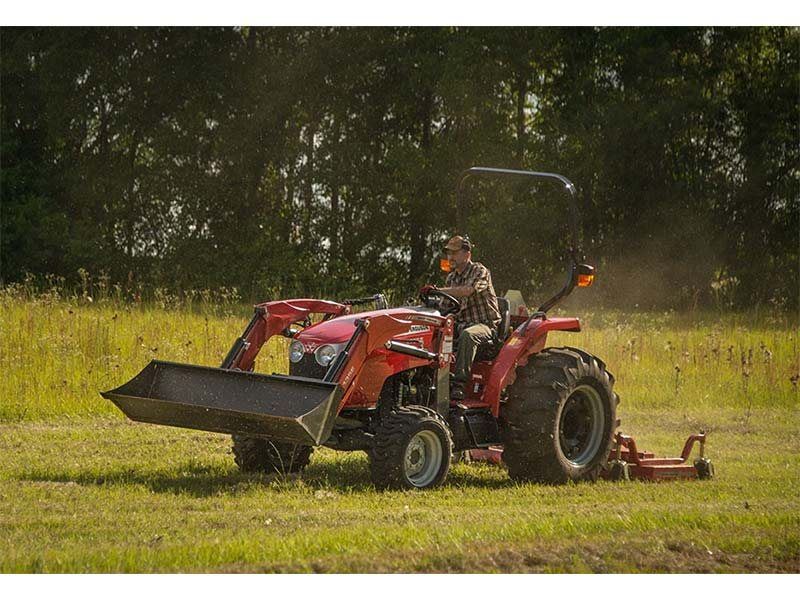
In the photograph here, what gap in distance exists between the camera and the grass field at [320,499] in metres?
6.58

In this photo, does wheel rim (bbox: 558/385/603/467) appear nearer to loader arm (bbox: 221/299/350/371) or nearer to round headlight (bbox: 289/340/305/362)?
loader arm (bbox: 221/299/350/371)

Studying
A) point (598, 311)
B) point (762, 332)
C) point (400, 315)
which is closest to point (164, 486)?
point (400, 315)

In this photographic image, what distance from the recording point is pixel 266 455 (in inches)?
352

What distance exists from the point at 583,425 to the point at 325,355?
2131 millimetres

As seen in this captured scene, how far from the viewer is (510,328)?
30.5 feet

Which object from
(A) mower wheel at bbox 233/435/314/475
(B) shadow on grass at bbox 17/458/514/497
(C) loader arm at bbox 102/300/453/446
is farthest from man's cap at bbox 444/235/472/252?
(A) mower wheel at bbox 233/435/314/475

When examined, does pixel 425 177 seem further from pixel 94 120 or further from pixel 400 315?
pixel 400 315

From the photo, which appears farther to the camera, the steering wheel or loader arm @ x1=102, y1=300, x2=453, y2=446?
the steering wheel

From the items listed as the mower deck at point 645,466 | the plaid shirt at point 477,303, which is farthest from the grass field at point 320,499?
the plaid shirt at point 477,303

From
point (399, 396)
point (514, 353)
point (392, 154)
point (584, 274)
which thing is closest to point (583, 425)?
point (514, 353)

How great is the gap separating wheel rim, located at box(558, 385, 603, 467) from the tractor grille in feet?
6.28

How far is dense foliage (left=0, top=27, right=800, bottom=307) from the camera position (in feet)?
72.2

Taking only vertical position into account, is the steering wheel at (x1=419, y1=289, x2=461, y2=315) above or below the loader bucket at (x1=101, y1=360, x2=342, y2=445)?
above

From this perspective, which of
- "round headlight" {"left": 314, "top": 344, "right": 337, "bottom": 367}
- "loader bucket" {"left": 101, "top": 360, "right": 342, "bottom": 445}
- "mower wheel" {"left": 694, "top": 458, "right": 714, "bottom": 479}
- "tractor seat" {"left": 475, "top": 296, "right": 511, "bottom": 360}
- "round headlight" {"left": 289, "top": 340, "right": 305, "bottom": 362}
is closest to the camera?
"loader bucket" {"left": 101, "top": 360, "right": 342, "bottom": 445}
